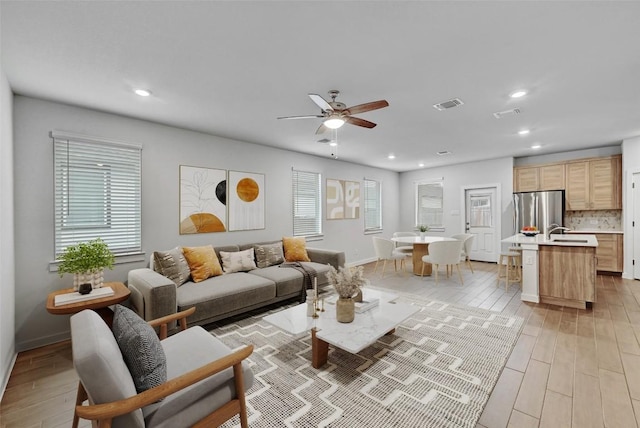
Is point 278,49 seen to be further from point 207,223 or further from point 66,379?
point 66,379

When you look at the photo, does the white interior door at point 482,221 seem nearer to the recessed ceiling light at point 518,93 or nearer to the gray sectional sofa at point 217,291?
the recessed ceiling light at point 518,93

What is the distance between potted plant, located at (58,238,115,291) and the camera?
2.61 m

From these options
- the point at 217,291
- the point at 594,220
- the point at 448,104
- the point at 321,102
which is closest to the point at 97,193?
the point at 217,291

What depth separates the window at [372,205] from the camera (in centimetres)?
734

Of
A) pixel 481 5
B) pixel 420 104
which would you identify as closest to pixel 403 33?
pixel 481 5

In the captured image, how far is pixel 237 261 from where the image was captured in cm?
398

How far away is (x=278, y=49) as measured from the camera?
2.13 metres

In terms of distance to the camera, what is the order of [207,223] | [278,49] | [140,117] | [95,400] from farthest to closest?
[207,223] → [140,117] → [278,49] → [95,400]

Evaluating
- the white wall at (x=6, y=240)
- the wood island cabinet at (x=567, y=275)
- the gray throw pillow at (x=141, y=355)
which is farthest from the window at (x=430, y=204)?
→ the white wall at (x=6, y=240)

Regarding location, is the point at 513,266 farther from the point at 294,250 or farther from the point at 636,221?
the point at 294,250

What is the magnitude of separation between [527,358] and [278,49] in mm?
3419

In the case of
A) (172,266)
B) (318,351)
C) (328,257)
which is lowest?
(318,351)

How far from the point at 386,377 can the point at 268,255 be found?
2.64m

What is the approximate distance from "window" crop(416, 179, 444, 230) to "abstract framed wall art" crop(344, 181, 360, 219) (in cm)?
231
